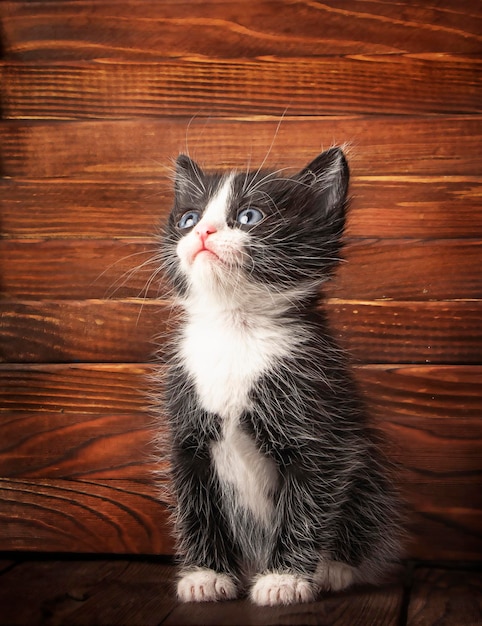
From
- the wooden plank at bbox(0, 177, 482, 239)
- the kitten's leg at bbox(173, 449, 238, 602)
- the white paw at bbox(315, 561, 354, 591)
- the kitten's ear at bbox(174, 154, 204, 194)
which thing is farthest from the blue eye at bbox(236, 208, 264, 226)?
the white paw at bbox(315, 561, 354, 591)

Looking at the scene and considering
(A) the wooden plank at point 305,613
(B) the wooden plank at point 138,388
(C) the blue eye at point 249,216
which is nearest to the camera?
(A) the wooden plank at point 305,613

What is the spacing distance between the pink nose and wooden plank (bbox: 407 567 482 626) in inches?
24.0

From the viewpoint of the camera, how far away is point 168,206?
1418mm

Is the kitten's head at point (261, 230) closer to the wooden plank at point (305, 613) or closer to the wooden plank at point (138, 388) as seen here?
the wooden plank at point (138, 388)

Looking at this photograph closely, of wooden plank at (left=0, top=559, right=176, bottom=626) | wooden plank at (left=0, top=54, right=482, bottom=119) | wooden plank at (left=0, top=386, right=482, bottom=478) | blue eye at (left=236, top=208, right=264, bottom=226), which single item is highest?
wooden plank at (left=0, top=54, right=482, bottom=119)

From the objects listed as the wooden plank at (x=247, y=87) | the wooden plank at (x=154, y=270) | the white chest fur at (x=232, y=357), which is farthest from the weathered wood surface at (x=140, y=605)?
the wooden plank at (x=247, y=87)

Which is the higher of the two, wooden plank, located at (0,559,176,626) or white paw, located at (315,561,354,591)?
white paw, located at (315,561,354,591)

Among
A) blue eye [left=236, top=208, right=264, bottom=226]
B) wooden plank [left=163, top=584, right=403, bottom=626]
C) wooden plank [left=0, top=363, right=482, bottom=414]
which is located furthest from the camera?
wooden plank [left=0, top=363, right=482, bottom=414]

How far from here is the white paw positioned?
3.72 feet

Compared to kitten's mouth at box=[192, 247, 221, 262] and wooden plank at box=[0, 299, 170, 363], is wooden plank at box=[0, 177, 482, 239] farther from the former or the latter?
kitten's mouth at box=[192, 247, 221, 262]

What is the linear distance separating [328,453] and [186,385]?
240 mm

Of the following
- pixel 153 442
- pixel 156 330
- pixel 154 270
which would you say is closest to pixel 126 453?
pixel 153 442

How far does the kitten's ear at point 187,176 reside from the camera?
1251mm

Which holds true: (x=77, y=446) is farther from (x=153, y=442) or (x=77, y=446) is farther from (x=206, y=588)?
(x=206, y=588)
